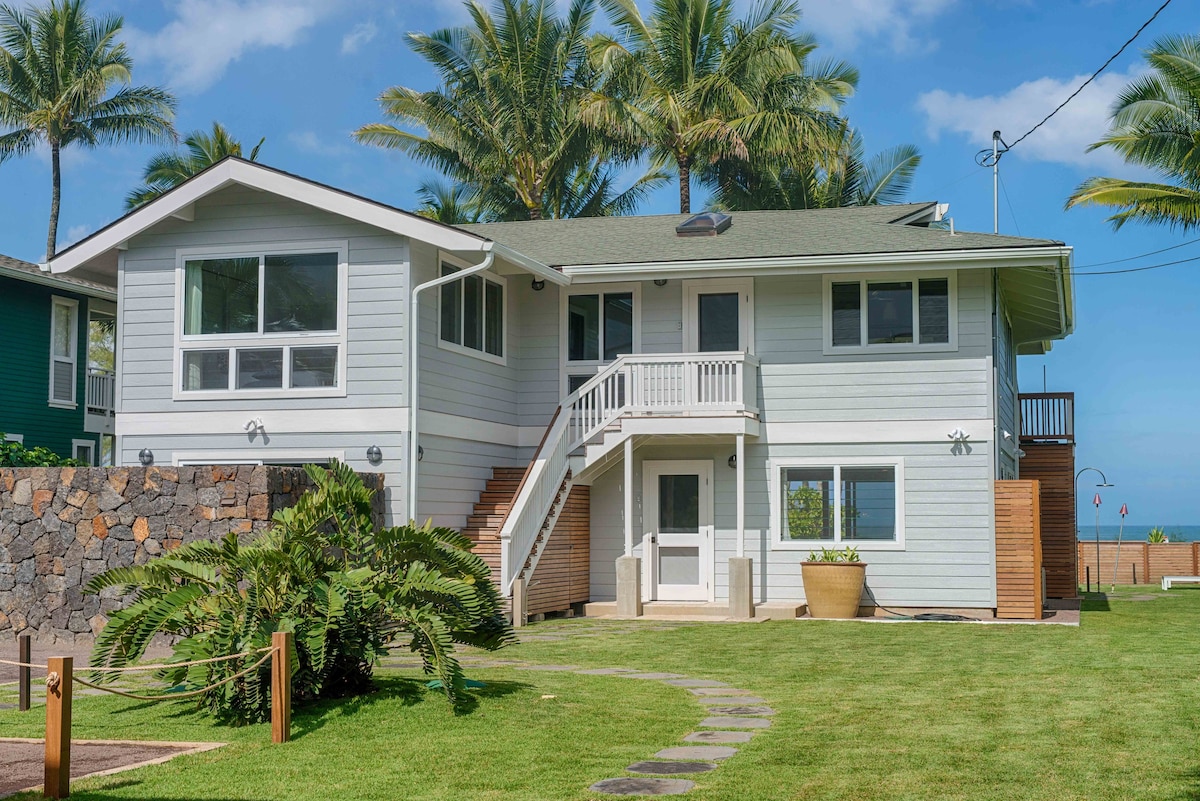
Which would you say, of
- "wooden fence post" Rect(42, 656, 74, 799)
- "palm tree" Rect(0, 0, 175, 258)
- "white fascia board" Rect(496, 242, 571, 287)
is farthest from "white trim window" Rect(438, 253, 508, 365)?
"palm tree" Rect(0, 0, 175, 258)

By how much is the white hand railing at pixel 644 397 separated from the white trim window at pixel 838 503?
1209 mm

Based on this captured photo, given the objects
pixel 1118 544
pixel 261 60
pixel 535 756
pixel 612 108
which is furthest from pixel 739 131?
pixel 261 60

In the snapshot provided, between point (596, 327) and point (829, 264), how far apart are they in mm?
3827

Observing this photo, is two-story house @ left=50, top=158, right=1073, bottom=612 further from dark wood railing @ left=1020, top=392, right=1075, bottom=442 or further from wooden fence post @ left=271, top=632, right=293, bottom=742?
wooden fence post @ left=271, top=632, right=293, bottom=742

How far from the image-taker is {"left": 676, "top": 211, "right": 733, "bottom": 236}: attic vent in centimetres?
2053

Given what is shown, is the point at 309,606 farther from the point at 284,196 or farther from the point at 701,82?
the point at 701,82

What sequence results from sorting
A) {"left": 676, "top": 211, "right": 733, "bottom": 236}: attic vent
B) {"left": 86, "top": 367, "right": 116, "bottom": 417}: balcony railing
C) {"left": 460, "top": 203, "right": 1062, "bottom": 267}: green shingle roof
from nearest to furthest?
{"left": 460, "top": 203, "right": 1062, "bottom": 267}: green shingle roof → {"left": 676, "top": 211, "right": 733, "bottom": 236}: attic vent → {"left": 86, "top": 367, "right": 116, "bottom": 417}: balcony railing

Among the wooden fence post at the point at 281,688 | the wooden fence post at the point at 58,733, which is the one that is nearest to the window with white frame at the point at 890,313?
the wooden fence post at the point at 281,688

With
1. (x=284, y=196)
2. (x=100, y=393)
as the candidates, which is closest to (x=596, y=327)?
(x=284, y=196)

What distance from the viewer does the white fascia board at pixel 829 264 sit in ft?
55.9

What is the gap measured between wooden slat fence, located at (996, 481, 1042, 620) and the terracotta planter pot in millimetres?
1844

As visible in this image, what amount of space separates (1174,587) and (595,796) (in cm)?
2609

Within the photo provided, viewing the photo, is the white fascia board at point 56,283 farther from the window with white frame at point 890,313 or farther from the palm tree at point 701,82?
the window with white frame at point 890,313

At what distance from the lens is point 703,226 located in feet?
67.4
